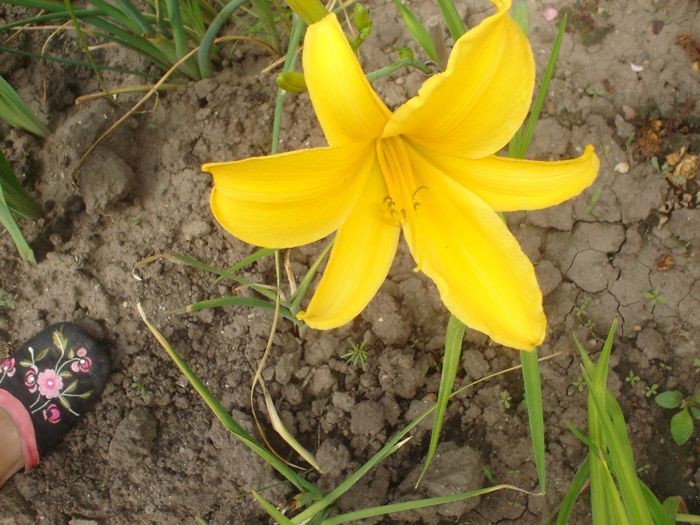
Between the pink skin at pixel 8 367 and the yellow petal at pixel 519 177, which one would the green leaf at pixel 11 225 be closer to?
the pink skin at pixel 8 367

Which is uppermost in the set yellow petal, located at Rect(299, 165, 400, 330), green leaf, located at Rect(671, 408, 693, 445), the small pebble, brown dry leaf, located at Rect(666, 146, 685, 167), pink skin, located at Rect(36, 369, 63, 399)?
yellow petal, located at Rect(299, 165, 400, 330)

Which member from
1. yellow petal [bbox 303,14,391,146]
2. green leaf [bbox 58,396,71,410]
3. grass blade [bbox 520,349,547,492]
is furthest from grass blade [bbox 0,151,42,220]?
grass blade [bbox 520,349,547,492]

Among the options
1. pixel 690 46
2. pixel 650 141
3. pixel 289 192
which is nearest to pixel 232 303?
pixel 289 192

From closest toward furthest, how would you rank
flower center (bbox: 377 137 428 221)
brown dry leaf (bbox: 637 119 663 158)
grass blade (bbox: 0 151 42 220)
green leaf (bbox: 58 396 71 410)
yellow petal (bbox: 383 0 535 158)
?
1. yellow petal (bbox: 383 0 535 158)
2. flower center (bbox: 377 137 428 221)
3. grass blade (bbox: 0 151 42 220)
4. brown dry leaf (bbox: 637 119 663 158)
5. green leaf (bbox: 58 396 71 410)

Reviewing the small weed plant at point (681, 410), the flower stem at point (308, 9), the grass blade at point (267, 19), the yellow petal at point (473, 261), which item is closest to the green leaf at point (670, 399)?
the small weed plant at point (681, 410)

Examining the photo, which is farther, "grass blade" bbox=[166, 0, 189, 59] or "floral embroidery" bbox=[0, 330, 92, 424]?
"floral embroidery" bbox=[0, 330, 92, 424]

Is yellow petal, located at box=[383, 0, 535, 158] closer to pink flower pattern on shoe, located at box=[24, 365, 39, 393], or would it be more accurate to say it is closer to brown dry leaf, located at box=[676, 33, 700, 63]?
brown dry leaf, located at box=[676, 33, 700, 63]
